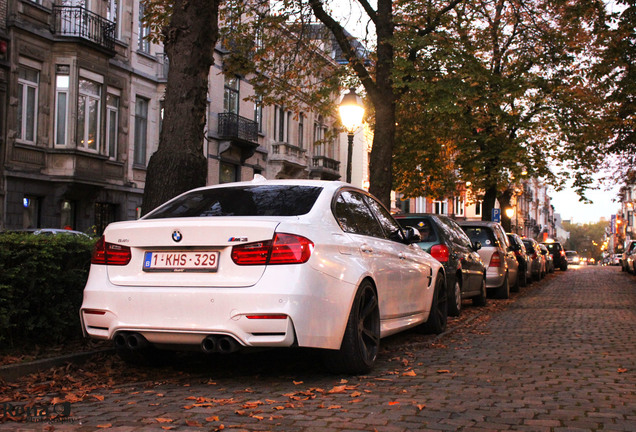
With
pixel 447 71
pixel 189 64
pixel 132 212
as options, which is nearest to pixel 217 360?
pixel 189 64

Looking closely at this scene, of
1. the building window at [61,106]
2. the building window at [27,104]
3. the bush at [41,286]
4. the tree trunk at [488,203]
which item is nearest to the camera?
the bush at [41,286]

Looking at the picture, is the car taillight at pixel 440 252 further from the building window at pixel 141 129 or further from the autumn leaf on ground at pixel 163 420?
the building window at pixel 141 129

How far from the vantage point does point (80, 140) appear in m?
24.9

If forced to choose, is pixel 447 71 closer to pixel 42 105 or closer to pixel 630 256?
pixel 42 105

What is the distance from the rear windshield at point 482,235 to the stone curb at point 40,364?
1081cm

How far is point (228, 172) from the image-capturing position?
114ft

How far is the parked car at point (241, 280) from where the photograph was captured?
546cm

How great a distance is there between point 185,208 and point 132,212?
22.3m

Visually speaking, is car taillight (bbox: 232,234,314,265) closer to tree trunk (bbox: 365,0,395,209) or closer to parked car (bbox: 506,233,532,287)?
tree trunk (bbox: 365,0,395,209)

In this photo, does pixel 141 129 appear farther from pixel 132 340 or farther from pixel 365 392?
pixel 365 392

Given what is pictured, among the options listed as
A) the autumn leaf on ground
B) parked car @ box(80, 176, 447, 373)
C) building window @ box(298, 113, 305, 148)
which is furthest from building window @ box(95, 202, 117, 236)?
the autumn leaf on ground

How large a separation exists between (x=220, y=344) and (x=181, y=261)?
0.68 meters

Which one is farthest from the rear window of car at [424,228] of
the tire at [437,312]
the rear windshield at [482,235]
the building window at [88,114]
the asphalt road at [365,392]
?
the building window at [88,114]

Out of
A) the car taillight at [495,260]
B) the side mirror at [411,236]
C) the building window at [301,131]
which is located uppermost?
the building window at [301,131]
